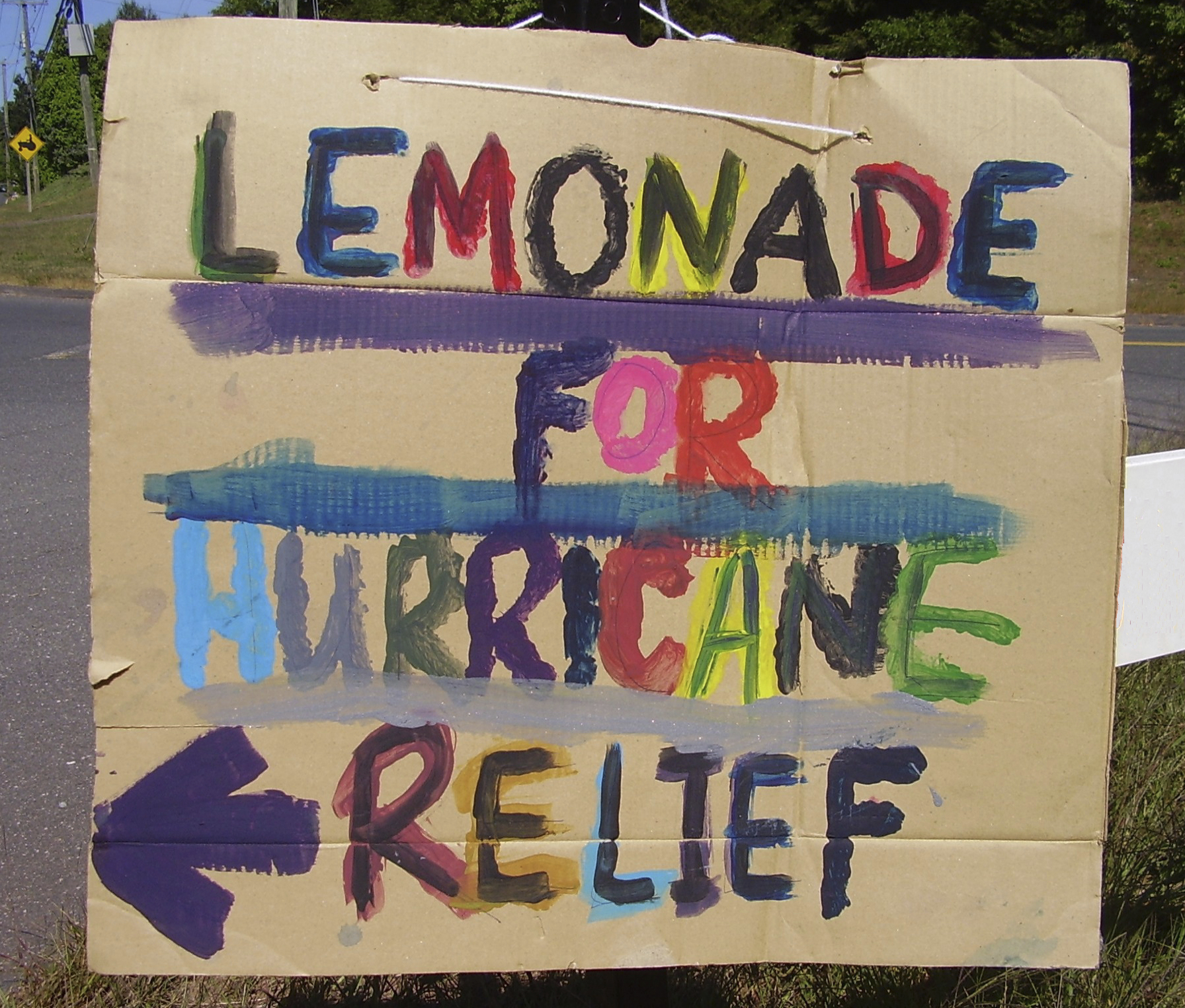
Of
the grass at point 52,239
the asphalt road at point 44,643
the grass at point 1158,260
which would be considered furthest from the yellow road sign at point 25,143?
the grass at point 1158,260

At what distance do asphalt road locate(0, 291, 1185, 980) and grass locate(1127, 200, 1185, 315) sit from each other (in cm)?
756

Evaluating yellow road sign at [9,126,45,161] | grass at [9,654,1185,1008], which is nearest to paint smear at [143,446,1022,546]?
grass at [9,654,1185,1008]

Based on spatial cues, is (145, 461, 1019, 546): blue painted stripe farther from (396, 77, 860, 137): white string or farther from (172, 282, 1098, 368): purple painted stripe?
(396, 77, 860, 137): white string

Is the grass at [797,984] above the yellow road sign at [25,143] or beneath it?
beneath

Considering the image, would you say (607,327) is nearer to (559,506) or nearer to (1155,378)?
(559,506)

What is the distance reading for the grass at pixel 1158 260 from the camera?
14.8 meters

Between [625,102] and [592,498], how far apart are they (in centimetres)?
40

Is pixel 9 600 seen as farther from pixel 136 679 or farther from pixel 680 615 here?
pixel 680 615

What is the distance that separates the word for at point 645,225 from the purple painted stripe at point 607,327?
0.02 m

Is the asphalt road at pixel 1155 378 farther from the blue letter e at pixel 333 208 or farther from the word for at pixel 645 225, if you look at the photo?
the blue letter e at pixel 333 208

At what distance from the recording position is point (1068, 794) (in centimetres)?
125

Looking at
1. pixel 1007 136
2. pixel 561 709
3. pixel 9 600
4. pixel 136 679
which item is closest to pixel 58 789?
pixel 9 600

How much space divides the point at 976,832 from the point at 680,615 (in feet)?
1.33

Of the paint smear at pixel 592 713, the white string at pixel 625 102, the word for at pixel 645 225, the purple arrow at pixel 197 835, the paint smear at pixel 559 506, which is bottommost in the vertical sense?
the purple arrow at pixel 197 835
